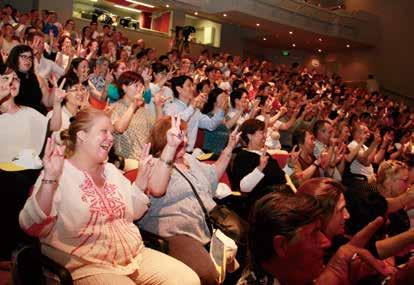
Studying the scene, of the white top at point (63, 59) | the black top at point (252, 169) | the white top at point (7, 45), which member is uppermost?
the white top at point (7, 45)

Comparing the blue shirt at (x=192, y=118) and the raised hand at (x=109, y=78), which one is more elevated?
the raised hand at (x=109, y=78)

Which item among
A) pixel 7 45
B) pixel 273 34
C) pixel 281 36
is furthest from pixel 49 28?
pixel 281 36

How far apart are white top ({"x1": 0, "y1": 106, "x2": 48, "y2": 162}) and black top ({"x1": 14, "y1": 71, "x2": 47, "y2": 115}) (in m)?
0.98

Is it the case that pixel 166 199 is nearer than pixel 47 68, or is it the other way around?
pixel 166 199

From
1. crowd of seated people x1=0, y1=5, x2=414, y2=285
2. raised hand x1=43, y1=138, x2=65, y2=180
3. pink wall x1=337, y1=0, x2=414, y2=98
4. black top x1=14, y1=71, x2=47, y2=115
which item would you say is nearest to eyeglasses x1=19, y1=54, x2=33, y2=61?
crowd of seated people x1=0, y1=5, x2=414, y2=285

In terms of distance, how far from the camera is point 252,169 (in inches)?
136

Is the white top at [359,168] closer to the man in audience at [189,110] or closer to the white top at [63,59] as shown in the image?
the man in audience at [189,110]

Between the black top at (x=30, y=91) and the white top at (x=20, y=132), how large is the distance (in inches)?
38.6

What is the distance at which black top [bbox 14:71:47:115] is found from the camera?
151 inches

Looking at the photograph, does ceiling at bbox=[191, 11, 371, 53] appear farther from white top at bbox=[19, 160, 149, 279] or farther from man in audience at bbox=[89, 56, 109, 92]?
white top at bbox=[19, 160, 149, 279]

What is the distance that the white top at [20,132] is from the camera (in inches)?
107

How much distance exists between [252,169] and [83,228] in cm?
179

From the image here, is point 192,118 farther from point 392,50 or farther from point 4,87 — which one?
point 392,50

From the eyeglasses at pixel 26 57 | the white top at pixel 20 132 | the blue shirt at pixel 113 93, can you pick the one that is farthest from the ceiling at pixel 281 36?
the white top at pixel 20 132
